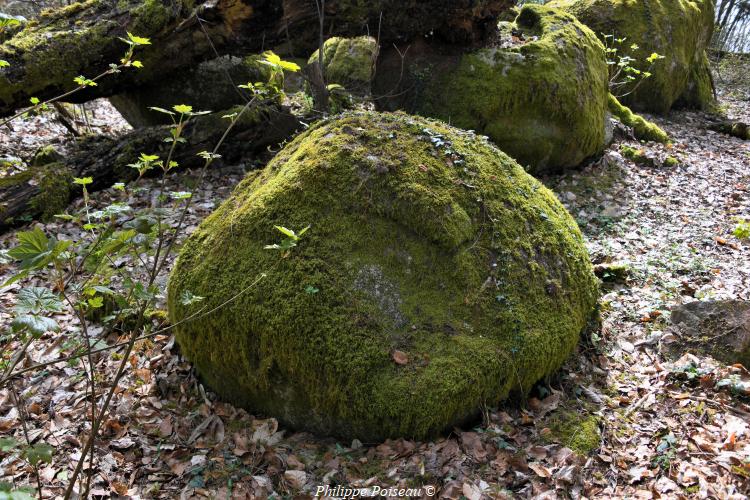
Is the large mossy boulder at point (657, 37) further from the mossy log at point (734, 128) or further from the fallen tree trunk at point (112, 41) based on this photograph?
the fallen tree trunk at point (112, 41)

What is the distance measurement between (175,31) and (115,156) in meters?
1.64

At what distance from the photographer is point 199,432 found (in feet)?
10.4

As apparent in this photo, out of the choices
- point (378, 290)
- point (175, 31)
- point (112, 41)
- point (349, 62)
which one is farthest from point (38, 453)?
point (349, 62)

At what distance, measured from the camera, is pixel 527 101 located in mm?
6816

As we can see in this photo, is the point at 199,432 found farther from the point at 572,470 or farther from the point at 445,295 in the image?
the point at 572,470

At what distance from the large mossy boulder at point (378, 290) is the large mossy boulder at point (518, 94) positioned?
321 cm

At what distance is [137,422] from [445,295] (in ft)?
6.97

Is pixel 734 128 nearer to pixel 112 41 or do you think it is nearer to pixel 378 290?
pixel 378 290

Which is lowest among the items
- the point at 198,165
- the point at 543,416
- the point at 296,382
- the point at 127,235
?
the point at 543,416

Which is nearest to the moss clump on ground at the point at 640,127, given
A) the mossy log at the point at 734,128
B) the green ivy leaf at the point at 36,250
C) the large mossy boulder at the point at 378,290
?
the mossy log at the point at 734,128

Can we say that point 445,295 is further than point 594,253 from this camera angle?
No

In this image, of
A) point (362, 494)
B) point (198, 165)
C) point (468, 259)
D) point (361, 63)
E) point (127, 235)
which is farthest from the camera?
point (361, 63)

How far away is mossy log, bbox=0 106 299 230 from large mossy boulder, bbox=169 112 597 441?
9.01 feet

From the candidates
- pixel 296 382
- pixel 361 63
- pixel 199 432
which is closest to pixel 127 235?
pixel 296 382
